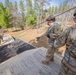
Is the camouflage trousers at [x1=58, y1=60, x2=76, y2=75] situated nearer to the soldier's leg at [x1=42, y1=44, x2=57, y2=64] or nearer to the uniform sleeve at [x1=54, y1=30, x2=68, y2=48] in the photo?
the uniform sleeve at [x1=54, y1=30, x2=68, y2=48]

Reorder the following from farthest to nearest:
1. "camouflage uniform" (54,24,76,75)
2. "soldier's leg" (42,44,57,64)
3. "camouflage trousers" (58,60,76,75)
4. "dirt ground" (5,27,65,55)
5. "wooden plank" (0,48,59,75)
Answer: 1. "dirt ground" (5,27,65,55)
2. "soldier's leg" (42,44,57,64)
3. "wooden plank" (0,48,59,75)
4. "camouflage trousers" (58,60,76,75)
5. "camouflage uniform" (54,24,76,75)

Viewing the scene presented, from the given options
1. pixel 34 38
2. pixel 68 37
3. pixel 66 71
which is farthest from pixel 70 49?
pixel 34 38

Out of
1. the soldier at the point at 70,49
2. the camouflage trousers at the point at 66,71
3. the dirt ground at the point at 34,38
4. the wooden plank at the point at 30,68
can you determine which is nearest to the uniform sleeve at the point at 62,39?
the soldier at the point at 70,49

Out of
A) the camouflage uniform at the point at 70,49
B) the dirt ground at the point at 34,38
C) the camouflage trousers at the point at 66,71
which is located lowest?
the dirt ground at the point at 34,38

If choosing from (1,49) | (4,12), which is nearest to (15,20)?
(4,12)

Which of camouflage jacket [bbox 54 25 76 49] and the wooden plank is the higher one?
camouflage jacket [bbox 54 25 76 49]

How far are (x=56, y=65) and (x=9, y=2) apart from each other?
4634cm

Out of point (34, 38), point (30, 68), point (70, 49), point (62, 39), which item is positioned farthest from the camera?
point (34, 38)

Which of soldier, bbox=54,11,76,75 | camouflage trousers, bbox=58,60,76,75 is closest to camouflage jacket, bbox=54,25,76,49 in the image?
soldier, bbox=54,11,76,75

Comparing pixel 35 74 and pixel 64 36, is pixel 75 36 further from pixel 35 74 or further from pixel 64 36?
pixel 35 74

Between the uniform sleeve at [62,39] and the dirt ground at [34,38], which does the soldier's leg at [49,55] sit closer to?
the uniform sleeve at [62,39]

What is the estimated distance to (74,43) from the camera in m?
1.79

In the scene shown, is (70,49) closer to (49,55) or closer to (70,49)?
(70,49)

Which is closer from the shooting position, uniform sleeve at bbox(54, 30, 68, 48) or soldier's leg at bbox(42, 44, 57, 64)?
uniform sleeve at bbox(54, 30, 68, 48)
